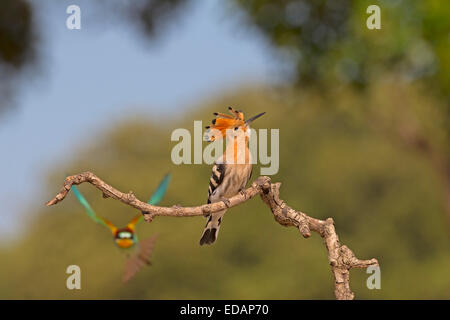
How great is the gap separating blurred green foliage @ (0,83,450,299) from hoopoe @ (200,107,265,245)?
16.8 meters

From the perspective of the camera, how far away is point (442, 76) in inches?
482

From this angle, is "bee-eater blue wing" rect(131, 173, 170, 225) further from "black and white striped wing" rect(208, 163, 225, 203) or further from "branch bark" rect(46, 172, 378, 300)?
"black and white striped wing" rect(208, 163, 225, 203)

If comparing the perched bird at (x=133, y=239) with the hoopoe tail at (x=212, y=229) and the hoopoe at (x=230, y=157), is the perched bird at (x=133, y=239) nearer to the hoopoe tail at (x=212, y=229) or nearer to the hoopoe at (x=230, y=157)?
the hoopoe at (x=230, y=157)

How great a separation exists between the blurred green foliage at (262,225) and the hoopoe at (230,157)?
16.8 meters

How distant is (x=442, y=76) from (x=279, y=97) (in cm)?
456

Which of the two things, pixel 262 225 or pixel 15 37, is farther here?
pixel 262 225

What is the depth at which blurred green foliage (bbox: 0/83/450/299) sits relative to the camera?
73.5 feet

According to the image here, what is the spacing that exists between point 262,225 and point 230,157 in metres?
21.9

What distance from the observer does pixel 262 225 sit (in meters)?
24.7

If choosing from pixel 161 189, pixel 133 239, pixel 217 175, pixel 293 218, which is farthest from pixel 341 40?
pixel 161 189

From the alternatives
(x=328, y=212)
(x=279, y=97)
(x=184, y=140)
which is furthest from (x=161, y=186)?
(x=328, y=212)

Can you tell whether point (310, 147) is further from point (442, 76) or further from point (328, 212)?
point (442, 76)

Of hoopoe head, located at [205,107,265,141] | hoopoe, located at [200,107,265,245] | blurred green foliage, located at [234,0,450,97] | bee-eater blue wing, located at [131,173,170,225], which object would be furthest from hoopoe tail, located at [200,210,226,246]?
blurred green foliage, located at [234,0,450,97]

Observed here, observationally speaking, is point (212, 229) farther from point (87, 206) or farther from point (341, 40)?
point (341, 40)
